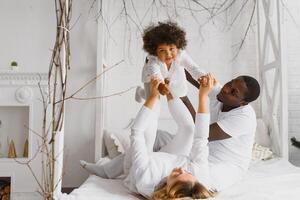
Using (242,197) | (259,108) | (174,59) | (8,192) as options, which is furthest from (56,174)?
(259,108)

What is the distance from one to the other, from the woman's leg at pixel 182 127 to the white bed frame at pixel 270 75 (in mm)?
914

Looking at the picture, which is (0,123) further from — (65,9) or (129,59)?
(65,9)

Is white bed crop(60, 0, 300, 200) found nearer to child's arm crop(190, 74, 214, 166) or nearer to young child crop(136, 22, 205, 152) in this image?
child's arm crop(190, 74, 214, 166)

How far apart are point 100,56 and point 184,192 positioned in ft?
5.44

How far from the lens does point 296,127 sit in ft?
11.4

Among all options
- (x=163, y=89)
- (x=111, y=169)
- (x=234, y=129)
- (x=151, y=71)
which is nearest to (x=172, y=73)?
(x=151, y=71)

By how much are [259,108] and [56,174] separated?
7.88 ft

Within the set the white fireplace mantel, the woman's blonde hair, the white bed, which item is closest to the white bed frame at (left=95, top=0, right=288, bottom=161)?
the white bed

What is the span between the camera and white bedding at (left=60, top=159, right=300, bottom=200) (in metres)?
1.72

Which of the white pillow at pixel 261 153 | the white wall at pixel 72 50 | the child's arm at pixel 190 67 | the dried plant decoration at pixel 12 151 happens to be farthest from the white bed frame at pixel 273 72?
the dried plant decoration at pixel 12 151

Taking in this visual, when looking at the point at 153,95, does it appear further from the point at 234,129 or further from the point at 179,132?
the point at 234,129

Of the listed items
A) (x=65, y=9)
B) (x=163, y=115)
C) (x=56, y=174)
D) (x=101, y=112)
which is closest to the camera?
(x=65, y=9)

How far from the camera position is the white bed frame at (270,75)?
2.96 metres

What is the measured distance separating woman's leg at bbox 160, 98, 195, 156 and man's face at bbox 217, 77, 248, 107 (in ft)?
0.84
